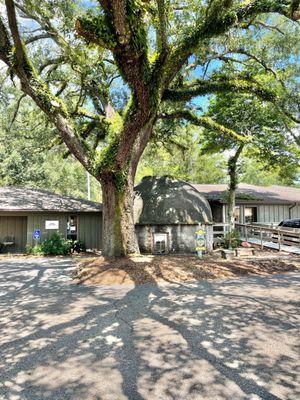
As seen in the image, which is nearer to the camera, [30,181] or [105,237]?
[105,237]

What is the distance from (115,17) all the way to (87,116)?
8.60m

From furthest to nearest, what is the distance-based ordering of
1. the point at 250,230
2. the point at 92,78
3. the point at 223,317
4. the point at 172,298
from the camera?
the point at 250,230 < the point at 92,78 < the point at 172,298 < the point at 223,317

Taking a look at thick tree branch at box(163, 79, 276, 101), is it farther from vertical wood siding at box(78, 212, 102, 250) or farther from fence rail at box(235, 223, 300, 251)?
vertical wood siding at box(78, 212, 102, 250)

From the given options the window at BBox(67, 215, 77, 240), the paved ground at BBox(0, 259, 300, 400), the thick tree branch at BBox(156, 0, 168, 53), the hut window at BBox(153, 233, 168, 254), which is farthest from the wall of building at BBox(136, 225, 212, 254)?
the thick tree branch at BBox(156, 0, 168, 53)

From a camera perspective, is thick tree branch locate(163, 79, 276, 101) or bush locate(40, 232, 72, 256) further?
bush locate(40, 232, 72, 256)

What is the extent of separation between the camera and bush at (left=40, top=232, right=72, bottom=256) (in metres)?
15.9

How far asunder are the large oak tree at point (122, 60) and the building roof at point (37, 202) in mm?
5228

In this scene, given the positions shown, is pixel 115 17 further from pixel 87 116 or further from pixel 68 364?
pixel 87 116

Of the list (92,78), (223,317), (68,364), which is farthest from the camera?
(92,78)

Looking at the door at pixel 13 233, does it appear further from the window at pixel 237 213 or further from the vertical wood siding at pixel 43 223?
the window at pixel 237 213

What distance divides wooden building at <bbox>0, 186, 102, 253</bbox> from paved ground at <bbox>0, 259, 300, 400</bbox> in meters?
9.02

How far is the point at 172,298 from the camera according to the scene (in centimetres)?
744

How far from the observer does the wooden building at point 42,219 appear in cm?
1684

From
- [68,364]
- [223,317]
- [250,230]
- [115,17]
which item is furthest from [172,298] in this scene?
[250,230]
